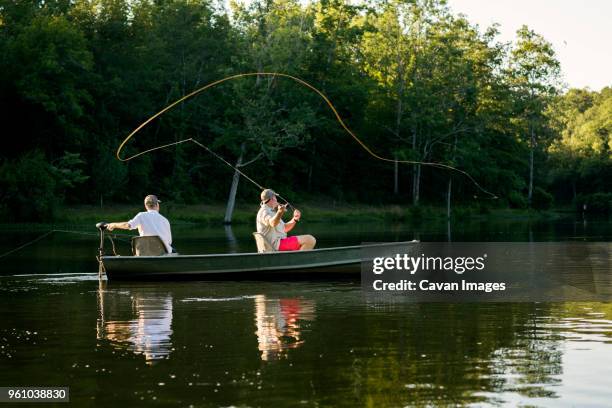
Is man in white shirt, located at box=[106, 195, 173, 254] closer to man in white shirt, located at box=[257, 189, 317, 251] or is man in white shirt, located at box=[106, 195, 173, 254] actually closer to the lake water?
the lake water

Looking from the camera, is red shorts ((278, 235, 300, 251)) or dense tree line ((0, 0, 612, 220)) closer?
red shorts ((278, 235, 300, 251))

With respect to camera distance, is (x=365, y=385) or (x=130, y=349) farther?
(x=130, y=349)

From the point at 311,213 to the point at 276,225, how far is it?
4066cm

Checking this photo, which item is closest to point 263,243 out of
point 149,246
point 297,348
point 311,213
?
point 149,246

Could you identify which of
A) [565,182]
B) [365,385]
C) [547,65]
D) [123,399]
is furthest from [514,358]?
[565,182]

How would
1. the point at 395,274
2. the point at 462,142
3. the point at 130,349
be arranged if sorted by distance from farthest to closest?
the point at 462,142
the point at 395,274
the point at 130,349

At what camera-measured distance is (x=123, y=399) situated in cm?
797

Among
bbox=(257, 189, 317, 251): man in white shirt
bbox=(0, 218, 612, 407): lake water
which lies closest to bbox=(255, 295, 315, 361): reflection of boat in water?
bbox=(0, 218, 612, 407): lake water

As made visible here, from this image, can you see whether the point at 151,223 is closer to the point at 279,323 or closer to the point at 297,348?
the point at 279,323

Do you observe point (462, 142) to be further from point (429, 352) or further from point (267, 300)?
point (429, 352)

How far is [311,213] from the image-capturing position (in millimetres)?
58219

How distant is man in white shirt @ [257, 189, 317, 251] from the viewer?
17.2m

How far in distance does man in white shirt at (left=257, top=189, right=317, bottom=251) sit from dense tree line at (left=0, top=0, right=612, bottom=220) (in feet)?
92.5

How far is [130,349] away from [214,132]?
49.3 metres
